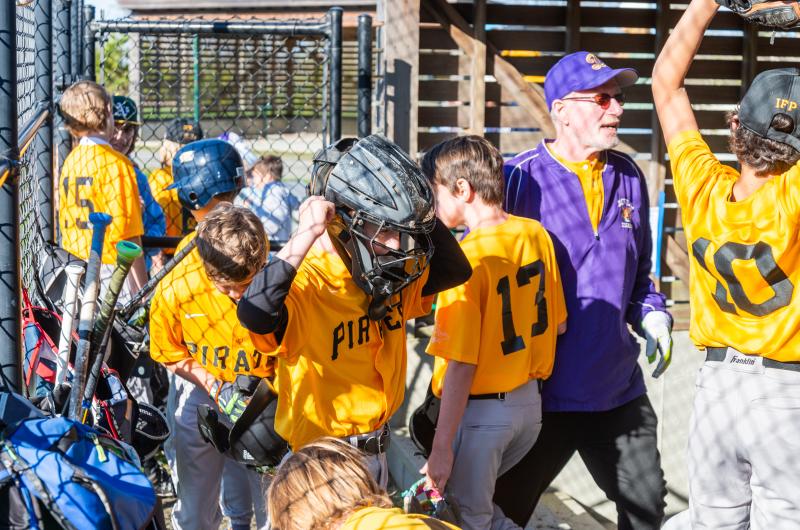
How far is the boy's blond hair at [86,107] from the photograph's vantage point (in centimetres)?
481

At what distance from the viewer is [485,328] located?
3.12 meters

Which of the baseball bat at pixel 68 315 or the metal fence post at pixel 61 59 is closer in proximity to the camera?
the baseball bat at pixel 68 315

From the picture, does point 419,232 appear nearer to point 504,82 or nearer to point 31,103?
point 31,103

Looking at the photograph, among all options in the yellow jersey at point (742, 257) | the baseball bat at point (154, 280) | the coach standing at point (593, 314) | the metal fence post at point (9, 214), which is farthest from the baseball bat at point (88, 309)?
the yellow jersey at point (742, 257)

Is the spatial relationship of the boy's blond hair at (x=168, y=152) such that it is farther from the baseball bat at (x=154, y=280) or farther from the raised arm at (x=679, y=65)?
the raised arm at (x=679, y=65)

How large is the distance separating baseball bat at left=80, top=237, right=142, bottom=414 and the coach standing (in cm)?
159

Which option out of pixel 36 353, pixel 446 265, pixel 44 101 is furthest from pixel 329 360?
pixel 44 101

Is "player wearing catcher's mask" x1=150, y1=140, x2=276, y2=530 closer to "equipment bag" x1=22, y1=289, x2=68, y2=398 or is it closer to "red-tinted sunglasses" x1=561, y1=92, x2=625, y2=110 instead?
"equipment bag" x1=22, y1=289, x2=68, y2=398

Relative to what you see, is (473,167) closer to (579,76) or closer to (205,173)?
(579,76)

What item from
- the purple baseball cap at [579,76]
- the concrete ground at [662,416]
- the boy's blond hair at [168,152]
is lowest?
the concrete ground at [662,416]

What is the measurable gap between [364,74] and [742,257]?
9.49 feet

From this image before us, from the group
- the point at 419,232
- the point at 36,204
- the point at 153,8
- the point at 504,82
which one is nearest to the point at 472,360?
the point at 419,232

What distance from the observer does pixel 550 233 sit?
3492mm

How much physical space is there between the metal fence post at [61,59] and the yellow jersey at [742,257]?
163 inches
